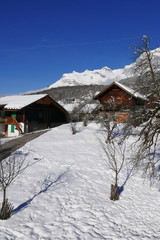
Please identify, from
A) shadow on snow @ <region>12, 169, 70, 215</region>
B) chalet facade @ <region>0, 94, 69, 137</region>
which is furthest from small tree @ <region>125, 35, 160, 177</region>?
chalet facade @ <region>0, 94, 69, 137</region>

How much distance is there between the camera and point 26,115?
2533 centimetres

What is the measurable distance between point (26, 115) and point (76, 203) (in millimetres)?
19035

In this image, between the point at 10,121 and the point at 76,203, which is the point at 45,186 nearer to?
the point at 76,203

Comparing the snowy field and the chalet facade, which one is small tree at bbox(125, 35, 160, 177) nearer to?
the snowy field

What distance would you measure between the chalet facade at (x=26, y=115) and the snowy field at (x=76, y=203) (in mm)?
10979

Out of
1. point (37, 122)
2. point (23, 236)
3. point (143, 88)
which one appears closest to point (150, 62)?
point (143, 88)

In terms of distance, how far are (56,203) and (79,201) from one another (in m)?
1.17

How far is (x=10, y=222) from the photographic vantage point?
6.46 m

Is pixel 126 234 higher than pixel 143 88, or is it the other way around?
pixel 143 88

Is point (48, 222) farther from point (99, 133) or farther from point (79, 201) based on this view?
point (99, 133)

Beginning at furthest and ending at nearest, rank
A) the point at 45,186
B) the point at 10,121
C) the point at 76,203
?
the point at 10,121
the point at 45,186
the point at 76,203

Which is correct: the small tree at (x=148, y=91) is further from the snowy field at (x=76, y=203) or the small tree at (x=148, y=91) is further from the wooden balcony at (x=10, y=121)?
the wooden balcony at (x=10, y=121)

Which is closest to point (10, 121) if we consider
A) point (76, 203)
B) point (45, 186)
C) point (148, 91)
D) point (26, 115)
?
point (26, 115)

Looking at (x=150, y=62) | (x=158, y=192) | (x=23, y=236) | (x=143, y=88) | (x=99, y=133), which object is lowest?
(x=158, y=192)
